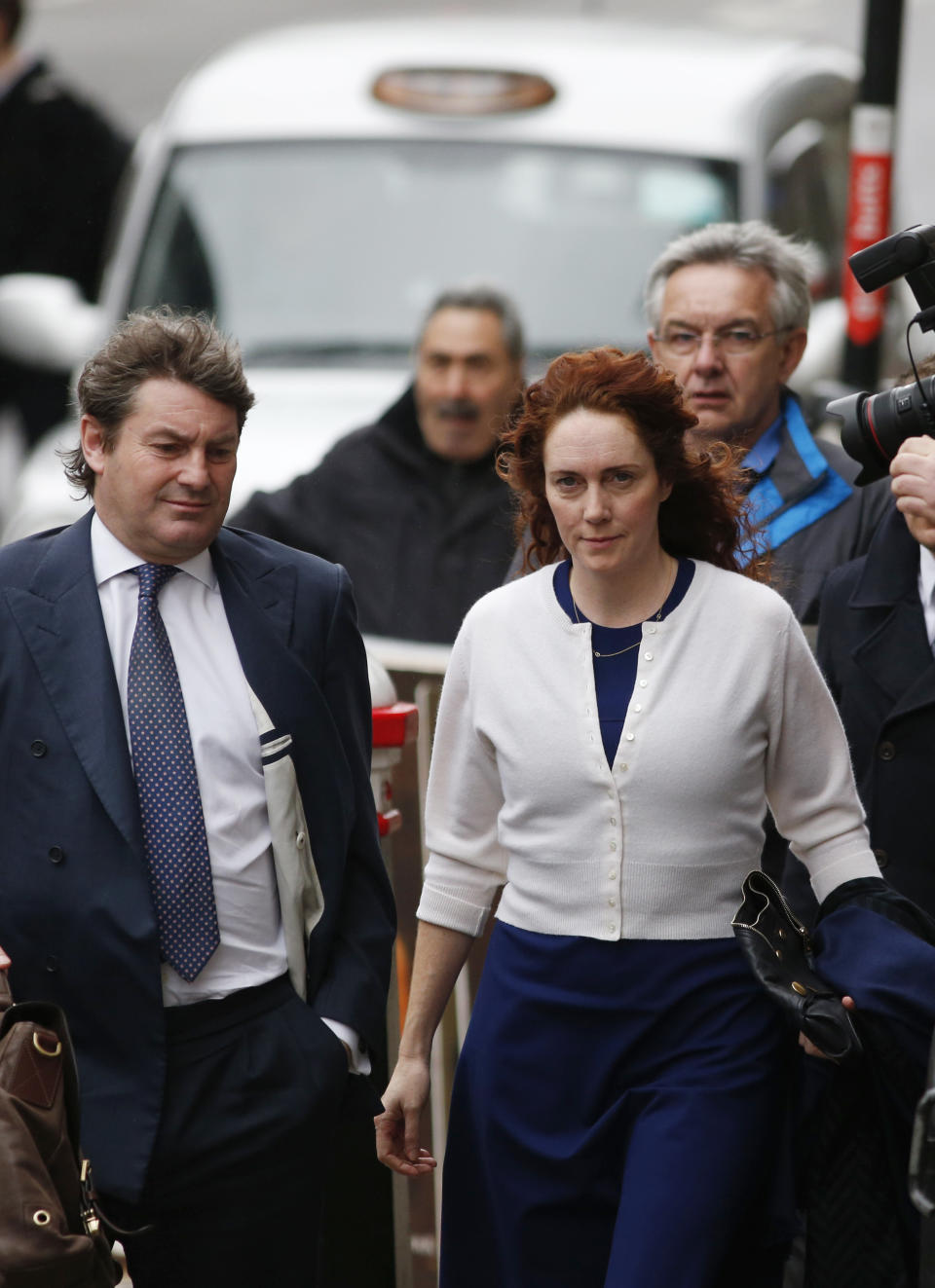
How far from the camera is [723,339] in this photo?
4898 millimetres

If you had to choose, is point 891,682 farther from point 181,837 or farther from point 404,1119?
point 181,837

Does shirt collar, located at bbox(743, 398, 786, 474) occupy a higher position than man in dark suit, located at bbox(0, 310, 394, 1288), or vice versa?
shirt collar, located at bbox(743, 398, 786, 474)

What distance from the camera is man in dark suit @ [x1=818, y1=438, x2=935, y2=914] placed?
411 cm

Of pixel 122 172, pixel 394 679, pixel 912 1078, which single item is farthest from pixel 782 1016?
pixel 122 172

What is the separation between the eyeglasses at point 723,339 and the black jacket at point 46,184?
19.9 ft

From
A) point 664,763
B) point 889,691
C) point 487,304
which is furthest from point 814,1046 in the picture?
point 487,304

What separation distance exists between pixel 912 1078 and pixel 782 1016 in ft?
0.75

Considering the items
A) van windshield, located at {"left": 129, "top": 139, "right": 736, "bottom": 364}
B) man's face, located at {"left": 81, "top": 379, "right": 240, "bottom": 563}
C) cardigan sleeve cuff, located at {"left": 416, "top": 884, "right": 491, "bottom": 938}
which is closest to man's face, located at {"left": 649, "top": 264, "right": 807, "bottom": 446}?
cardigan sleeve cuff, located at {"left": 416, "top": 884, "right": 491, "bottom": 938}

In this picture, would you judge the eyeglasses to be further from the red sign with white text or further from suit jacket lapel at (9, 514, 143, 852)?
the red sign with white text

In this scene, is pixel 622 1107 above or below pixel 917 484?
below

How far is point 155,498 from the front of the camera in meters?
3.61

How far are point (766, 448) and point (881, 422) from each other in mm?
822

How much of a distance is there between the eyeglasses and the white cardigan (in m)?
1.19

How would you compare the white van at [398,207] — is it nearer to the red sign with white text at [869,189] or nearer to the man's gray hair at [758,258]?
the red sign with white text at [869,189]
